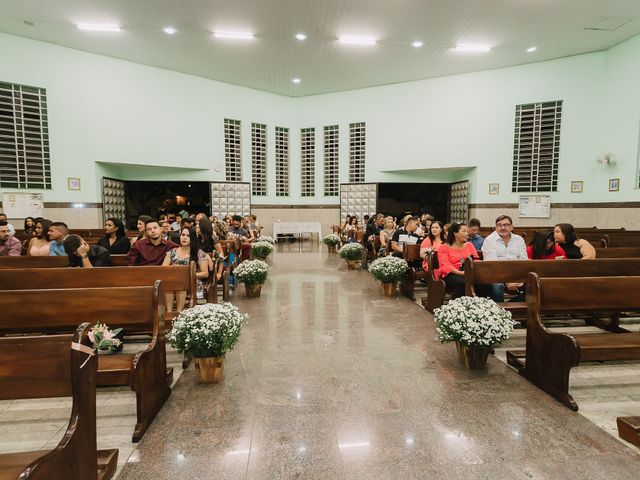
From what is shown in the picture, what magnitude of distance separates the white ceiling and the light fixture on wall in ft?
10.8

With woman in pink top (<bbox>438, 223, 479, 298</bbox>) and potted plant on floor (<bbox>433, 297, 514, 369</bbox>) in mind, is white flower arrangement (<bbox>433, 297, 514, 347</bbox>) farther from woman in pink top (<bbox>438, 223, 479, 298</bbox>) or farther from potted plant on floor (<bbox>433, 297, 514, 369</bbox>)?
woman in pink top (<bbox>438, 223, 479, 298</bbox>)

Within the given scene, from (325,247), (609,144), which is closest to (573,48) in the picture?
(609,144)

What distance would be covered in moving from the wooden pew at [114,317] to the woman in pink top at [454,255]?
3600 millimetres

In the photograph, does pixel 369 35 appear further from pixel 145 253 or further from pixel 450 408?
pixel 450 408

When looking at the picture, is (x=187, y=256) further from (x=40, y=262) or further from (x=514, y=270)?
(x=514, y=270)

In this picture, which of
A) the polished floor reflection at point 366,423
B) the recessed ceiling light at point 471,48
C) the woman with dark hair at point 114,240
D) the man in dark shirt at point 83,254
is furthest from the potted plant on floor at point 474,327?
the recessed ceiling light at point 471,48

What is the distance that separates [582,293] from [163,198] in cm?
1482

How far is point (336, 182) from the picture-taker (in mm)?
16219

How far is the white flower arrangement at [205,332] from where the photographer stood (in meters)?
3.04

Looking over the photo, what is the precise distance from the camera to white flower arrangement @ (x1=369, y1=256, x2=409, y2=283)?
→ 620 centimetres

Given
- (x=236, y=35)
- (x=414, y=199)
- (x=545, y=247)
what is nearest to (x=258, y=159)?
(x=236, y=35)

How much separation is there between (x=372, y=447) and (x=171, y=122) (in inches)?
535

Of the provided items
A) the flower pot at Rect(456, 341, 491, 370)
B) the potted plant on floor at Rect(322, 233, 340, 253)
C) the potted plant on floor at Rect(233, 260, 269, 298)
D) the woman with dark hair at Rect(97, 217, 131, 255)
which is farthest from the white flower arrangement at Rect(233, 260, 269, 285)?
the potted plant on floor at Rect(322, 233, 340, 253)

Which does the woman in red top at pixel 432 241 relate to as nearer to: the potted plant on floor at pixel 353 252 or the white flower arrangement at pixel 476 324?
the white flower arrangement at pixel 476 324
